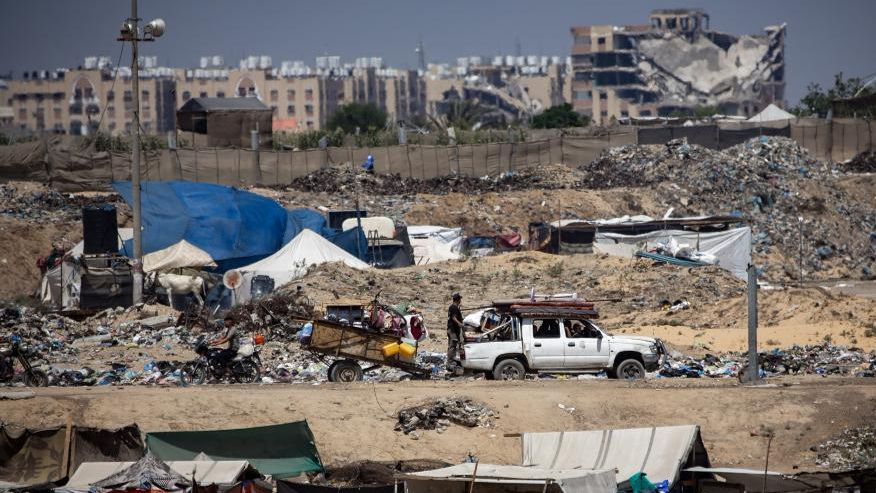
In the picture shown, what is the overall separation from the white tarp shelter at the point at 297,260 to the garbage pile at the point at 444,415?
1151 centimetres

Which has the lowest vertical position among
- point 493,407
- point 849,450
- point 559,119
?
point 849,450

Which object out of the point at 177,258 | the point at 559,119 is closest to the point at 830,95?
Answer: the point at 559,119

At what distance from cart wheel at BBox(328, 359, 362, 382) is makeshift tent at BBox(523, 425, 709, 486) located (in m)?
4.42

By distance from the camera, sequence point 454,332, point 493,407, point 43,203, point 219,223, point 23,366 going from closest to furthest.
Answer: point 493,407 < point 23,366 < point 454,332 < point 219,223 < point 43,203

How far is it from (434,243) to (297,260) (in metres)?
7.33

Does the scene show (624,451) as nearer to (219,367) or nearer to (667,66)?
(219,367)

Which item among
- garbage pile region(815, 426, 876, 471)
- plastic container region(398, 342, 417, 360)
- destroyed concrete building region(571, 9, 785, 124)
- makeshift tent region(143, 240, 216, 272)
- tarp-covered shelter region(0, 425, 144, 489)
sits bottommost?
garbage pile region(815, 426, 876, 471)

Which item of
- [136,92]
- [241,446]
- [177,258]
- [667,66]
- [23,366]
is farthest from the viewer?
[667,66]

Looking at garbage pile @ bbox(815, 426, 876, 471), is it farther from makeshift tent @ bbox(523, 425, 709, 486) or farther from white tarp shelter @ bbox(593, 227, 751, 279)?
white tarp shelter @ bbox(593, 227, 751, 279)

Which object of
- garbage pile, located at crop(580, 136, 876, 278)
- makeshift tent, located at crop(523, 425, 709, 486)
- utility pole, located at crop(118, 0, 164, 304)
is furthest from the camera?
garbage pile, located at crop(580, 136, 876, 278)

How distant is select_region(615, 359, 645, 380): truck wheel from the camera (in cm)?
2048

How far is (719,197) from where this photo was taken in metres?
45.5

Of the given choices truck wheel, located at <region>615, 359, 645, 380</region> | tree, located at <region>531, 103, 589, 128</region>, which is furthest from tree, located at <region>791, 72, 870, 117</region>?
truck wheel, located at <region>615, 359, 645, 380</region>

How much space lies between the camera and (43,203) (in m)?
42.5
